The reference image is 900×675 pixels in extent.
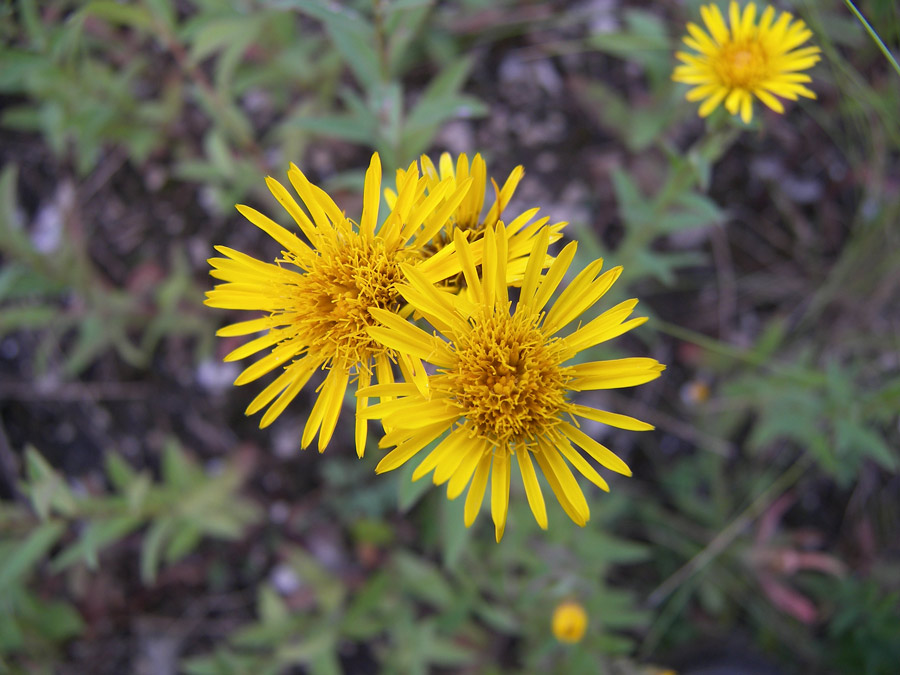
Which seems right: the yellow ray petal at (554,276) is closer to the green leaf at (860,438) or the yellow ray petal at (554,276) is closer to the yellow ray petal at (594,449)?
the yellow ray petal at (594,449)

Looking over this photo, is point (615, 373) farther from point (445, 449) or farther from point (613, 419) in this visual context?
point (445, 449)

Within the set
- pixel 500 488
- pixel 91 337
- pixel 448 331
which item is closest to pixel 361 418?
pixel 448 331

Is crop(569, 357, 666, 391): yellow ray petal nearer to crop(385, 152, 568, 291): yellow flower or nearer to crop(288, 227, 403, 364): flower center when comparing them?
crop(385, 152, 568, 291): yellow flower

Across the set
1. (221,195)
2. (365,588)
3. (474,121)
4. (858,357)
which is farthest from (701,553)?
(221,195)

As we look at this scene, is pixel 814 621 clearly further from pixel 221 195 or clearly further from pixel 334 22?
pixel 221 195

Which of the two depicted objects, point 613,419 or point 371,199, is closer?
point 613,419

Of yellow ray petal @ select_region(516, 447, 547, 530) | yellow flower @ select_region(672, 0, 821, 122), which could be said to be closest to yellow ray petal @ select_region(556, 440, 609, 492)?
yellow ray petal @ select_region(516, 447, 547, 530)
